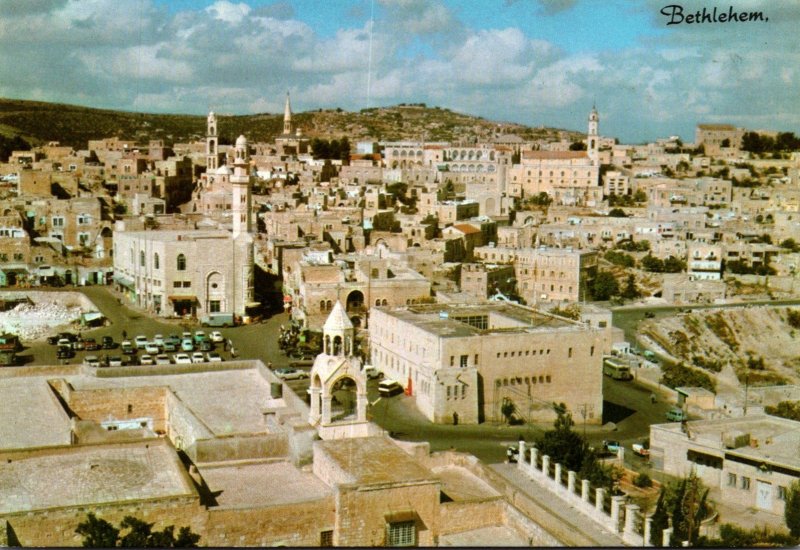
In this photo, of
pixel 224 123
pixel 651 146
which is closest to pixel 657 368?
pixel 651 146

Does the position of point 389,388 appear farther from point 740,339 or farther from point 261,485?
point 740,339

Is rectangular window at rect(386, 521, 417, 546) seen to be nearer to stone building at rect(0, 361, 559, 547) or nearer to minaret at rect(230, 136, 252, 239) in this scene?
stone building at rect(0, 361, 559, 547)

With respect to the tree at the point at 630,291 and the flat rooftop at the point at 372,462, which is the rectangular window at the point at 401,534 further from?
the tree at the point at 630,291

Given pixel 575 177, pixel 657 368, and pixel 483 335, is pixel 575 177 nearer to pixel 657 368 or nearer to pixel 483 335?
pixel 657 368

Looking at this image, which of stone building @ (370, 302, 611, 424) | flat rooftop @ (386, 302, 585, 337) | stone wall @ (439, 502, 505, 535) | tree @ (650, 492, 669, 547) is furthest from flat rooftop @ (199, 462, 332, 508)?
flat rooftop @ (386, 302, 585, 337)

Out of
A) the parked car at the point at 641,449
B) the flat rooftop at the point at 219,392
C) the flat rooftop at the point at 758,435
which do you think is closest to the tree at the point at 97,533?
the flat rooftop at the point at 219,392

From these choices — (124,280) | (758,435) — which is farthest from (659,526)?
(124,280)
